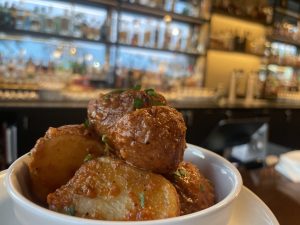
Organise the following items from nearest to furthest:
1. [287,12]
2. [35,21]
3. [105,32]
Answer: [35,21] < [105,32] < [287,12]

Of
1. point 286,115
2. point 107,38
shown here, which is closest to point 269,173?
point 107,38

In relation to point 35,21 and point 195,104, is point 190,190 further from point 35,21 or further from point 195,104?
point 195,104

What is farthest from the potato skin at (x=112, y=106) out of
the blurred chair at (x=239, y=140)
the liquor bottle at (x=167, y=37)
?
the liquor bottle at (x=167, y=37)

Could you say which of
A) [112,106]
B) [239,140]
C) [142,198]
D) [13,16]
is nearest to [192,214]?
[142,198]

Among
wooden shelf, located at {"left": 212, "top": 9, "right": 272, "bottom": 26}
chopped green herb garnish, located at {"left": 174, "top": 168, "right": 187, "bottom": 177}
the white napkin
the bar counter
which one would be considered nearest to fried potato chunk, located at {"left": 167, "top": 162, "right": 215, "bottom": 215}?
chopped green herb garnish, located at {"left": 174, "top": 168, "right": 187, "bottom": 177}

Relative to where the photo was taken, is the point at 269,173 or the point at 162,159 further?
the point at 269,173

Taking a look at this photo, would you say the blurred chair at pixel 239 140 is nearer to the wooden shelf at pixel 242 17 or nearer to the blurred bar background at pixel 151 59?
the blurred bar background at pixel 151 59

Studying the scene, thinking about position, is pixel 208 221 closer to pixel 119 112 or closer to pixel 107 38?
pixel 119 112
